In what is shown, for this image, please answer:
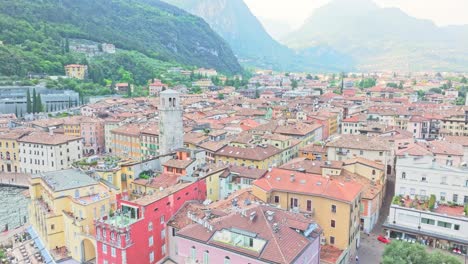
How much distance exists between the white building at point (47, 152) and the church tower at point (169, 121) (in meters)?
24.4

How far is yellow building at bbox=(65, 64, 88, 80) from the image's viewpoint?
17050cm

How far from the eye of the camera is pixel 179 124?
66250mm

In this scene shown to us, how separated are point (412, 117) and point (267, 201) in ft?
217

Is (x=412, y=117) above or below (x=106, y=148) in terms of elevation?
above

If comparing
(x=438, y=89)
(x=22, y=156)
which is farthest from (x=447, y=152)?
(x=438, y=89)

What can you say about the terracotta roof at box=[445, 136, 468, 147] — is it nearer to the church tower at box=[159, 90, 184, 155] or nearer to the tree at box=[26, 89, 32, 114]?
the church tower at box=[159, 90, 184, 155]

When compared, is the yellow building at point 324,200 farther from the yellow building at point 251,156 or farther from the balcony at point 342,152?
the balcony at point 342,152

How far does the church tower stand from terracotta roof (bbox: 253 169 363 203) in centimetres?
2413

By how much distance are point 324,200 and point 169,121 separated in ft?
106

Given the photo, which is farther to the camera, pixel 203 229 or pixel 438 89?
pixel 438 89

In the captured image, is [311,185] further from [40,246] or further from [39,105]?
[39,105]

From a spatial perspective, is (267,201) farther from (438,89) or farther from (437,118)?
(438,89)

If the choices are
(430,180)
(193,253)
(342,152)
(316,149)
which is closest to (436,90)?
(316,149)

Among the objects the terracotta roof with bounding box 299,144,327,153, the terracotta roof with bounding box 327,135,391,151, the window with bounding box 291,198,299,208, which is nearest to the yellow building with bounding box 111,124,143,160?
the terracotta roof with bounding box 299,144,327,153
